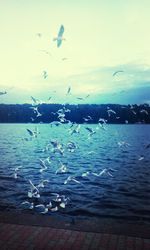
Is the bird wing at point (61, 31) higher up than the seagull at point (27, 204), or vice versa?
the bird wing at point (61, 31)

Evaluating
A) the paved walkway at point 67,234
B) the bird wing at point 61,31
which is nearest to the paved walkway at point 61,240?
the paved walkway at point 67,234

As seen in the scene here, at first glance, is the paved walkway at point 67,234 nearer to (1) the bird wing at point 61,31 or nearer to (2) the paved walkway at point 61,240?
(2) the paved walkway at point 61,240

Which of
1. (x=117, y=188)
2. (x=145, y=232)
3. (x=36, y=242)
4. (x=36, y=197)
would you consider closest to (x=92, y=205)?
(x=36, y=197)

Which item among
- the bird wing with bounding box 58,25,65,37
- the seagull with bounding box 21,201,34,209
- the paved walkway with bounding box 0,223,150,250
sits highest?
the bird wing with bounding box 58,25,65,37

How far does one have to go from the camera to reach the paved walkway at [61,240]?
7.91 m

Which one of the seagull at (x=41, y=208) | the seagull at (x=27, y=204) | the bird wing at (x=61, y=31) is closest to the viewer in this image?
the bird wing at (x=61, y=31)

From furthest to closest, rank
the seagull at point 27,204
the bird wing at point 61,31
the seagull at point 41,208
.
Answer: the seagull at point 27,204
the seagull at point 41,208
the bird wing at point 61,31

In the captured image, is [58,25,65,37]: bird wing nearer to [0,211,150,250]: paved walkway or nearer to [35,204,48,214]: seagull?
[0,211,150,250]: paved walkway

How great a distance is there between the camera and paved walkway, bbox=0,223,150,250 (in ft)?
26.0

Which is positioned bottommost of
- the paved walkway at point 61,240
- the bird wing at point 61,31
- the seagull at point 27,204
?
the seagull at point 27,204

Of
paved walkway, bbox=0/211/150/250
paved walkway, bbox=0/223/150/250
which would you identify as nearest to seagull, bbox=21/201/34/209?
paved walkway, bbox=0/211/150/250

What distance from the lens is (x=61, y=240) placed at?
27.3 feet

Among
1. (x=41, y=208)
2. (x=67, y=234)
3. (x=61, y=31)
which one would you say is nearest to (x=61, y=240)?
(x=67, y=234)

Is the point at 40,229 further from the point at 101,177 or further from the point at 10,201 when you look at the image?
the point at 101,177
